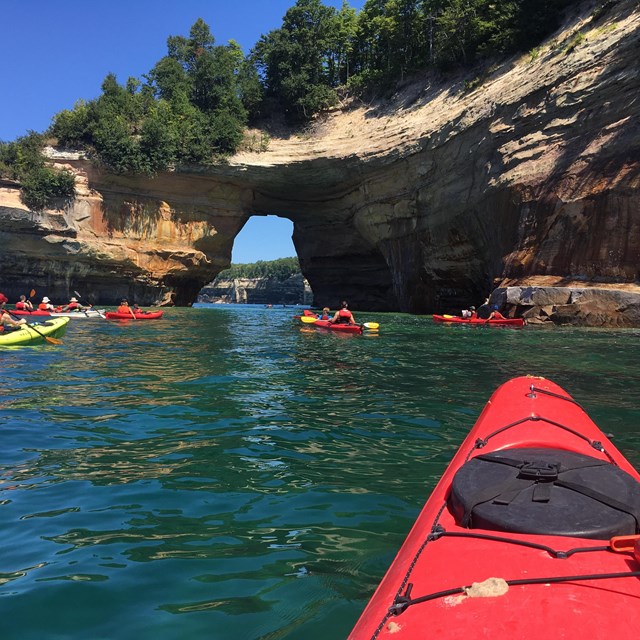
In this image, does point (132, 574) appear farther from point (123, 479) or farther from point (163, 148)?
point (163, 148)

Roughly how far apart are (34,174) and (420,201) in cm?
2242

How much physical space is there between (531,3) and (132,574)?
2947 cm

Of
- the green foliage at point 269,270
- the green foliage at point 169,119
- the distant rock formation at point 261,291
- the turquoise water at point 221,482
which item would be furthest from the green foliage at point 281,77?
the green foliage at point 269,270

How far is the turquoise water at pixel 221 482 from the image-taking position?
2568mm

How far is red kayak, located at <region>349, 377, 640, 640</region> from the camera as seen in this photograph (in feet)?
5.51

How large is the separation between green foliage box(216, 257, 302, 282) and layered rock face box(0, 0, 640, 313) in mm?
54123

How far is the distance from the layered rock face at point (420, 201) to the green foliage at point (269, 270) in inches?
2131

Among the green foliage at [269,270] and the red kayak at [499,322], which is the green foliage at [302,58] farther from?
the green foliage at [269,270]

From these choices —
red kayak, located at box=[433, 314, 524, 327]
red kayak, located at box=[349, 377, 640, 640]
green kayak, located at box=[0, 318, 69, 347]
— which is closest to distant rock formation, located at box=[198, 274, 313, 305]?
red kayak, located at box=[433, 314, 524, 327]

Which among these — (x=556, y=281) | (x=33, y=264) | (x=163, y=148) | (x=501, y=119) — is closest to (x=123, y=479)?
(x=556, y=281)

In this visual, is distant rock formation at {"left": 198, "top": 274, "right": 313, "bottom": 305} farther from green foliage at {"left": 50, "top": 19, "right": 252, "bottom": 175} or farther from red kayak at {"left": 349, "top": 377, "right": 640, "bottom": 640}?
red kayak at {"left": 349, "top": 377, "right": 640, "bottom": 640}

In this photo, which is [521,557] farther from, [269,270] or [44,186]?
[269,270]

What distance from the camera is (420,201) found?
2914 centimetres

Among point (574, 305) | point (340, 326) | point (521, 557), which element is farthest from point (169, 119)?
point (521, 557)
